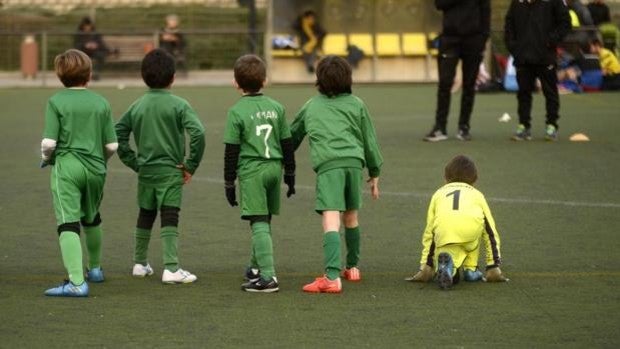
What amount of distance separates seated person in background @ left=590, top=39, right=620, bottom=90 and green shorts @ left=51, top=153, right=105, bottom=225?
725 inches

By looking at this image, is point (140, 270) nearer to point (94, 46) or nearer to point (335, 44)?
point (335, 44)

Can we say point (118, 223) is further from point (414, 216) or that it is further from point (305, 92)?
point (305, 92)

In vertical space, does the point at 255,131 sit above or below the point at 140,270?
above

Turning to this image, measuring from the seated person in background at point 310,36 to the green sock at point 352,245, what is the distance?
1952 cm

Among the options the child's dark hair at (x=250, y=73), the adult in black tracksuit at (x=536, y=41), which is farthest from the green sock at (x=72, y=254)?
the adult in black tracksuit at (x=536, y=41)

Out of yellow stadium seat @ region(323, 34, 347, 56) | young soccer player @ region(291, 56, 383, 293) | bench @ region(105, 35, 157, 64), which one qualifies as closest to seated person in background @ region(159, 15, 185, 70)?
bench @ region(105, 35, 157, 64)

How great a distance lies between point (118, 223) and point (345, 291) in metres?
3.51

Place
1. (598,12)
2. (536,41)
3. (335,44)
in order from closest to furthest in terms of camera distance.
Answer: (536,41), (598,12), (335,44)

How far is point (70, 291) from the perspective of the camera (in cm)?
895

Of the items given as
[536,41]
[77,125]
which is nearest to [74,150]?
[77,125]

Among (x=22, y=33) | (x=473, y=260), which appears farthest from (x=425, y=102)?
(x=473, y=260)

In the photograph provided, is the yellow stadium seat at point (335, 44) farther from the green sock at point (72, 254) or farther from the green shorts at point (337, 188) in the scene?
the green sock at point (72, 254)

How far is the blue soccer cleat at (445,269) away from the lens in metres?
9.09

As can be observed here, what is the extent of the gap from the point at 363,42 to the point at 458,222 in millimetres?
20489
